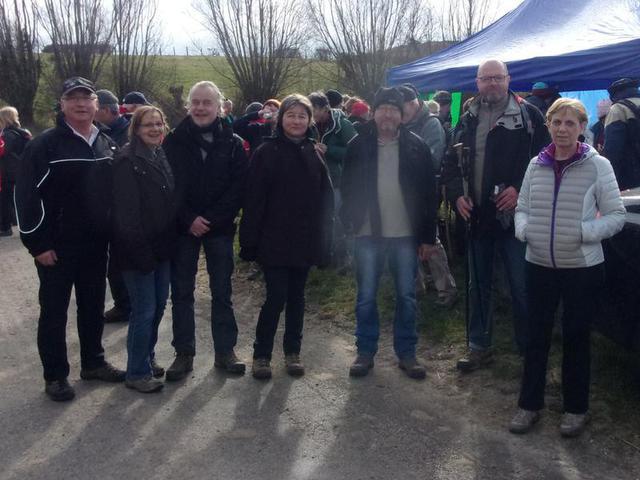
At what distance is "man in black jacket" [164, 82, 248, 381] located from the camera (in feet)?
16.4

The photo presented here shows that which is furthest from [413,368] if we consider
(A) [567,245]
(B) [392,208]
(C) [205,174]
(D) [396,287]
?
(C) [205,174]

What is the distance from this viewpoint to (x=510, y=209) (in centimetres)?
490

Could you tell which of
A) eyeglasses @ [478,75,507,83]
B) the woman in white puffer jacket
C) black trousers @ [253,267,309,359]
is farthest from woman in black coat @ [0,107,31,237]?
the woman in white puffer jacket

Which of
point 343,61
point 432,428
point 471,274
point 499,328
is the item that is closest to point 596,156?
point 471,274

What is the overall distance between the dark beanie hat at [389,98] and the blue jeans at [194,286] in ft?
4.60

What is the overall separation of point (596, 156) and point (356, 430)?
206 cm

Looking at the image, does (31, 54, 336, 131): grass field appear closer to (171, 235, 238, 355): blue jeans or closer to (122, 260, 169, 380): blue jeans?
(171, 235, 238, 355): blue jeans

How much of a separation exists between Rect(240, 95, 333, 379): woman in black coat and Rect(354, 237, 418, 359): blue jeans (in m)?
0.34

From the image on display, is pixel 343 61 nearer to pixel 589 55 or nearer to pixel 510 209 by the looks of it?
pixel 589 55

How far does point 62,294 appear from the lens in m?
4.85

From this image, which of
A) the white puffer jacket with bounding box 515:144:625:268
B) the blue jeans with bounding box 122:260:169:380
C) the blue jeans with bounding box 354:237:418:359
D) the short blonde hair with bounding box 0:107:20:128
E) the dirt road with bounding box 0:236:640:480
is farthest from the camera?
the short blonde hair with bounding box 0:107:20:128

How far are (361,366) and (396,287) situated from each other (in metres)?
0.61

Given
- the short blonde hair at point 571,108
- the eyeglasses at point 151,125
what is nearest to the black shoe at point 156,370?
the eyeglasses at point 151,125

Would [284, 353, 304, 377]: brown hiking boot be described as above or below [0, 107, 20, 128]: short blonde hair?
below
